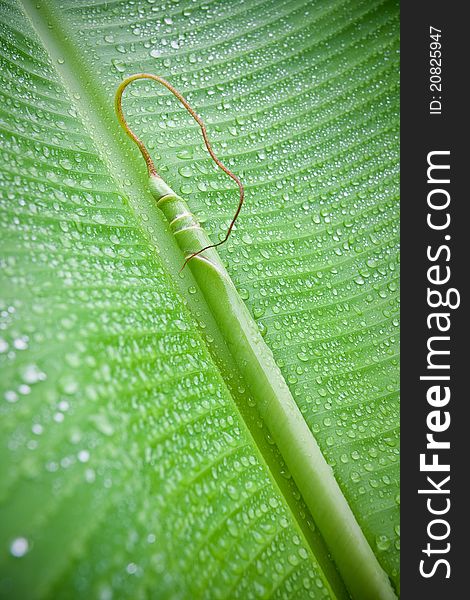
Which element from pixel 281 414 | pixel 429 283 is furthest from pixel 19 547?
pixel 429 283

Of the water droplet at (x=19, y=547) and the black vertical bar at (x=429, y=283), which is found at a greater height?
the black vertical bar at (x=429, y=283)

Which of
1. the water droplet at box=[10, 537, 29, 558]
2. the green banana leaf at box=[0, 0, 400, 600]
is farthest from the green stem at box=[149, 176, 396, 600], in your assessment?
the water droplet at box=[10, 537, 29, 558]

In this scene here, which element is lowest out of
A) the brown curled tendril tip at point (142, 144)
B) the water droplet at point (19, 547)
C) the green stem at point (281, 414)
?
the water droplet at point (19, 547)

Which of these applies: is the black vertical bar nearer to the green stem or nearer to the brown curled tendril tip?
the green stem

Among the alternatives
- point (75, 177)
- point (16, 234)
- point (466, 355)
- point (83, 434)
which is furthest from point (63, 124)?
point (466, 355)

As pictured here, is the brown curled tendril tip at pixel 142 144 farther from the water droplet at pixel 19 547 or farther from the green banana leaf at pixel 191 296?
the water droplet at pixel 19 547

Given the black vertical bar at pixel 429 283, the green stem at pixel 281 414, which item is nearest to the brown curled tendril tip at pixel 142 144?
the green stem at pixel 281 414

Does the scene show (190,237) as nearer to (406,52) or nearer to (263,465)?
(263,465)

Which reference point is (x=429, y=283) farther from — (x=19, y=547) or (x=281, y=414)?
(x=19, y=547)
